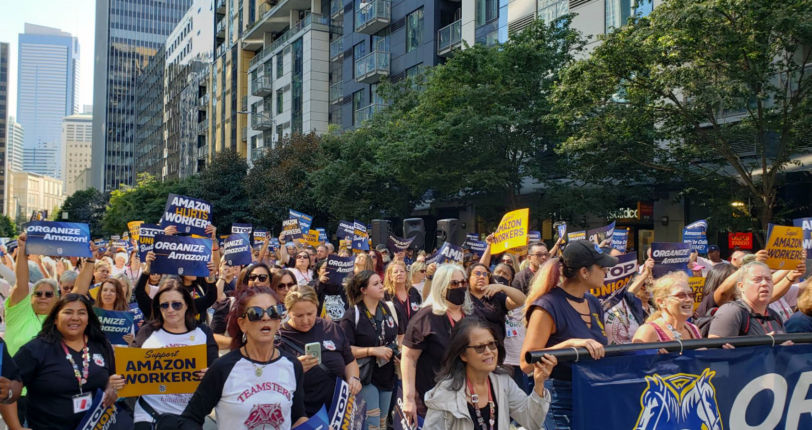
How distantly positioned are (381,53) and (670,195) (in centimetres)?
1971

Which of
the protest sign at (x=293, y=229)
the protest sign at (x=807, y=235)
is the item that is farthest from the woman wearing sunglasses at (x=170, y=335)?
the protest sign at (x=293, y=229)

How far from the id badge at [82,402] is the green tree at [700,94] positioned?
14597 millimetres

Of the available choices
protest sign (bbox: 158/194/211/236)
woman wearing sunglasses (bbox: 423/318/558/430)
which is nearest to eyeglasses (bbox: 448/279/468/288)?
woman wearing sunglasses (bbox: 423/318/558/430)

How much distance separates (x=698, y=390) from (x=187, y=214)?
24.9 ft

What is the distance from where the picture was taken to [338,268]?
388 inches

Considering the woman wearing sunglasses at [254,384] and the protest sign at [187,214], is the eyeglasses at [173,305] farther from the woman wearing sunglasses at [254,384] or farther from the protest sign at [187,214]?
the protest sign at [187,214]

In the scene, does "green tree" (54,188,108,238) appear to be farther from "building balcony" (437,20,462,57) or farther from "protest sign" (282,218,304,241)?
"protest sign" (282,218,304,241)

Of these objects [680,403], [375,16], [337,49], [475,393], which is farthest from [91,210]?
[680,403]

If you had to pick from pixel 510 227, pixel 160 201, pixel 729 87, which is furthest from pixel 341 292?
pixel 160 201

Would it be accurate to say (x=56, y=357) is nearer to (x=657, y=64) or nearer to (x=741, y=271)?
(x=741, y=271)

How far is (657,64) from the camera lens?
17031mm

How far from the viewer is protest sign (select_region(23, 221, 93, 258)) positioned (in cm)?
779

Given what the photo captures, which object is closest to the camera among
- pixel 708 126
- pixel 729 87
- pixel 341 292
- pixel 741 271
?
pixel 741 271

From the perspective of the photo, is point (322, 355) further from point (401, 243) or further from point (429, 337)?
point (401, 243)
